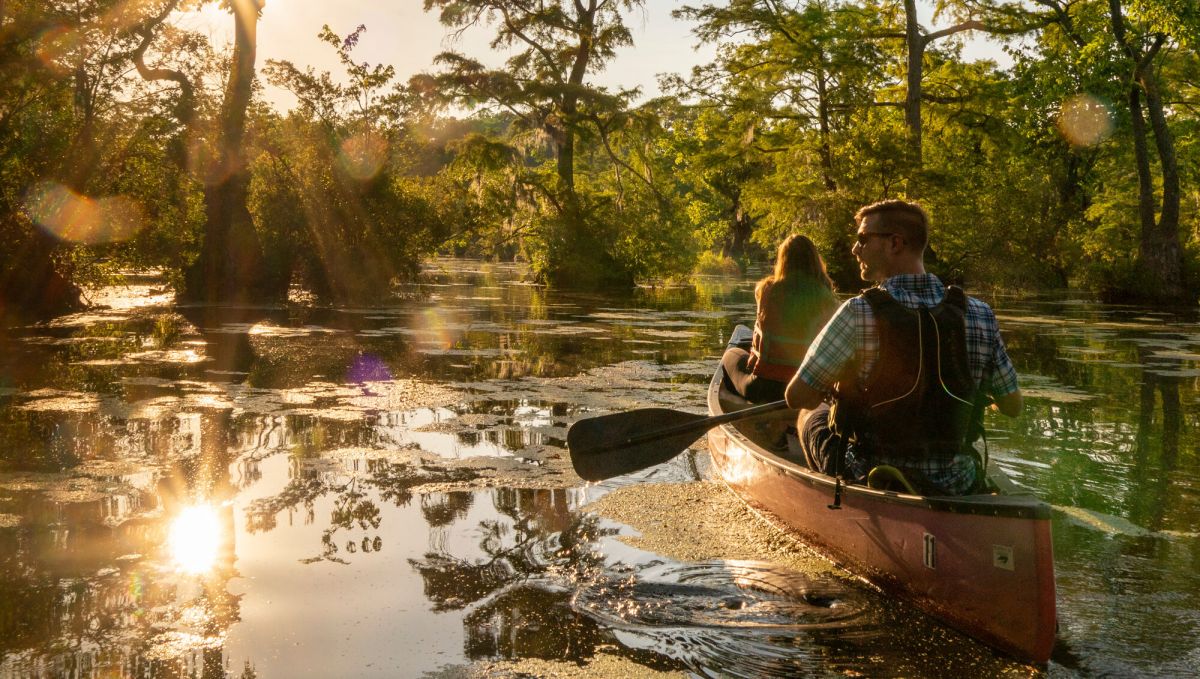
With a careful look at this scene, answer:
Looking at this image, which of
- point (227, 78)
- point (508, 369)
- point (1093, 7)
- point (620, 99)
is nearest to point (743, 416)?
point (508, 369)

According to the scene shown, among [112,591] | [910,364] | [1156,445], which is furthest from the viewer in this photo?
[1156,445]

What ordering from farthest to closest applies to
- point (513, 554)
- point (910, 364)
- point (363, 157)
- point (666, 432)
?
point (363, 157) → point (666, 432) → point (513, 554) → point (910, 364)

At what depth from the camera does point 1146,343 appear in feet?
50.1

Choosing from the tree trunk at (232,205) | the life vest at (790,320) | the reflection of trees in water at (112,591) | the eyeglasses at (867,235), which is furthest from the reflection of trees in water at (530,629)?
the tree trunk at (232,205)

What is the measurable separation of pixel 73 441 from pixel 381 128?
618 inches

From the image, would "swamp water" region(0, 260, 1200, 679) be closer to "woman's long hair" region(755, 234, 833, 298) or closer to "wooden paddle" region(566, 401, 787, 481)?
"wooden paddle" region(566, 401, 787, 481)

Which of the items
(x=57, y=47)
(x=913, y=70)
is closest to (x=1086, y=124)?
(x=913, y=70)

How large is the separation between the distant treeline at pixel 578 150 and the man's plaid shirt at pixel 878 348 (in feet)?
48.7

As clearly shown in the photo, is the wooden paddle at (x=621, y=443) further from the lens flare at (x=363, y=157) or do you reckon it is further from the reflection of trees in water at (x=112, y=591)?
the lens flare at (x=363, y=157)

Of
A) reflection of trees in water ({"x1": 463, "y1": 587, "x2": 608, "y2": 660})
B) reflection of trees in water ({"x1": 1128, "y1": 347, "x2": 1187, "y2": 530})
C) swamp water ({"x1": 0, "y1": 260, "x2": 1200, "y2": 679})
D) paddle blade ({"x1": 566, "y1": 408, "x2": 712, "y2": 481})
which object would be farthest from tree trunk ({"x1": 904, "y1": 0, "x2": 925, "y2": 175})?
reflection of trees in water ({"x1": 463, "y1": 587, "x2": 608, "y2": 660})

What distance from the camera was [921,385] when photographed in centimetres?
387

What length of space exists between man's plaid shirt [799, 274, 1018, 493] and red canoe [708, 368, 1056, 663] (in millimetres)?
222

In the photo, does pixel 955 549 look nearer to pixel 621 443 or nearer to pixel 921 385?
pixel 921 385

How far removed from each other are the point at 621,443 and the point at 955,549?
2.28 metres
